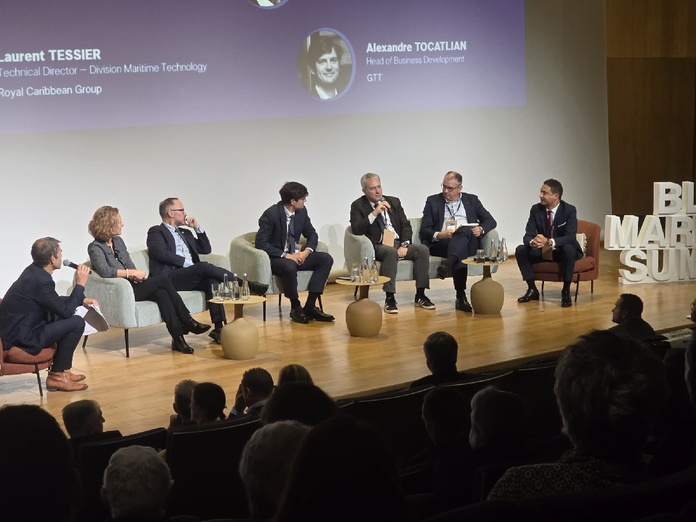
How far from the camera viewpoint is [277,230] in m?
8.68

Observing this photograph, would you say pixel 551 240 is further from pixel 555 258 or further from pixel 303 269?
pixel 303 269

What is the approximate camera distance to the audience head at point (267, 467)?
2086mm

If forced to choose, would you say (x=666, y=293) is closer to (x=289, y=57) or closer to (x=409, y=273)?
(x=409, y=273)

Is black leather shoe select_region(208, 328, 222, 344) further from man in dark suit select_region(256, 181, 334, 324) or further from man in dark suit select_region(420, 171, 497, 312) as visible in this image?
man in dark suit select_region(420, 171, 497, 312)

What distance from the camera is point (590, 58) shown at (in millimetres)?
12203

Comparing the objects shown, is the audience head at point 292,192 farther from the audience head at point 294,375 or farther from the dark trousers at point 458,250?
the audience head at point 294,375

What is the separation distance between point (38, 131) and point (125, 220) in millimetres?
1068

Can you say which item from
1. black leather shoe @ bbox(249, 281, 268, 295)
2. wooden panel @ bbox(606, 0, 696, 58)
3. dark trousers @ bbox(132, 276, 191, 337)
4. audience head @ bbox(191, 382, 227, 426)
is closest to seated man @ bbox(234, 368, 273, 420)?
audience head @ bbox(191, 382, 227, 426)

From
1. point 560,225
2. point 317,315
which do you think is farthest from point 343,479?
point 560,225

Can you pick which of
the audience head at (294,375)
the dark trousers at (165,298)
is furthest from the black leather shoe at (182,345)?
the audience head at (294,375)

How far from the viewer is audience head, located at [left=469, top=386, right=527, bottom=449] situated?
3139mm

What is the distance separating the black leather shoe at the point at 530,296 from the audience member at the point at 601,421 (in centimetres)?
707

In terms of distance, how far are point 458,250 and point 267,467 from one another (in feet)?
23.5

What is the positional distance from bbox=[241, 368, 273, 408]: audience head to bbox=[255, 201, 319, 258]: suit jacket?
4.11 metres
